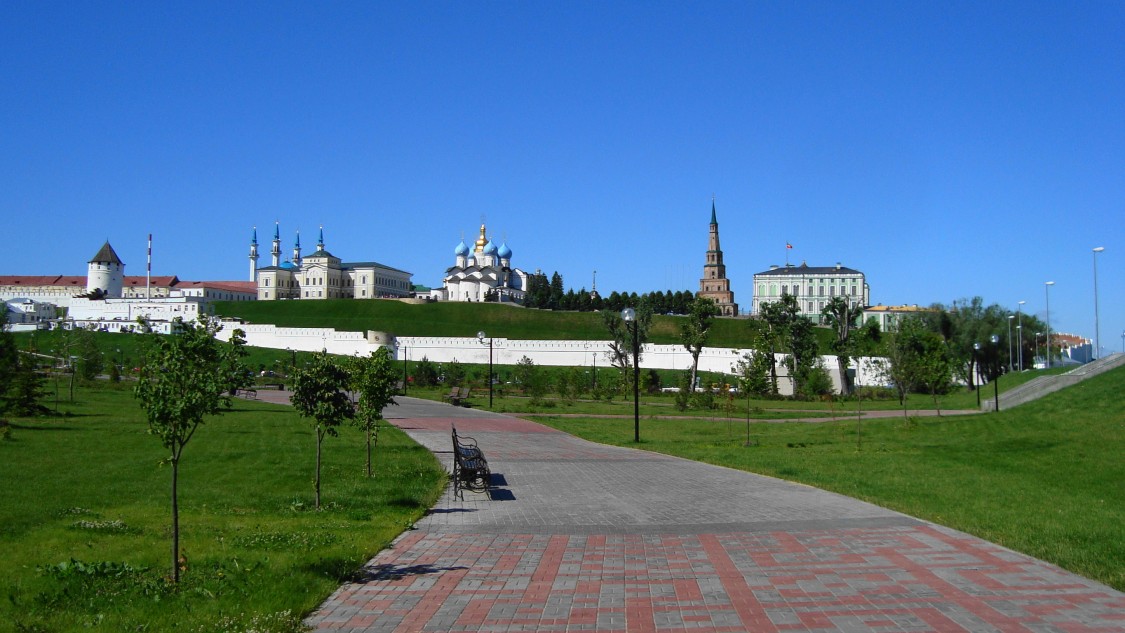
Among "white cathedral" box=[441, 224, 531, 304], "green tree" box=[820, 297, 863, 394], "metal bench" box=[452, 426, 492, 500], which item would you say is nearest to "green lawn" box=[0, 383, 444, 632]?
"metal bench" box=[452, 426, 492, 500]

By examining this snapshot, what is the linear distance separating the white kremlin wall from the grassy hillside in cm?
1005

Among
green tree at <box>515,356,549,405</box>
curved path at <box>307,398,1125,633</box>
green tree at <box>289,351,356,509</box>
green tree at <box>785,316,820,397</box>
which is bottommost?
curved path at <box>307,398,1125,633</box>

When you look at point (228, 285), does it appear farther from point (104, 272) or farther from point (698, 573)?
point (698, 573)

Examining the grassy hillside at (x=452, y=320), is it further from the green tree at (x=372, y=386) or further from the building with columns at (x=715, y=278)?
the green tree at (x=372, y=386)

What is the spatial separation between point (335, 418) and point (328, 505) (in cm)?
114

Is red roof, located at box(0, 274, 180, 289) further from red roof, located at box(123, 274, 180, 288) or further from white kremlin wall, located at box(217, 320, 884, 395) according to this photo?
white kremlin wall, located at box(217, 320, 884, 395)

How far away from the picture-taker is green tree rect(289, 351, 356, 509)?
11.5 m

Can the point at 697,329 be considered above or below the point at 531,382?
above

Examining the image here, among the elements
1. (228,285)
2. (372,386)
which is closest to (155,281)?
(228,285)

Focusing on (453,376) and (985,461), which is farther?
(453,376)

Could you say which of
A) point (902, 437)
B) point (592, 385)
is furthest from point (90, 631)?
point (592, 385)

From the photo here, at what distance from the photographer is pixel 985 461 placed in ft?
52.0

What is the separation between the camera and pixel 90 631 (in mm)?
5961

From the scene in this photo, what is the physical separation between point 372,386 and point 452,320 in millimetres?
83067
